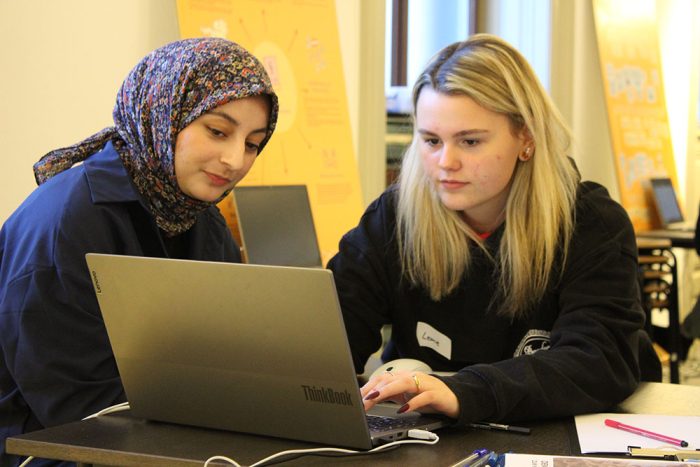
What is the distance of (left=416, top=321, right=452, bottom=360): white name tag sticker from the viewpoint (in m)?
1.91

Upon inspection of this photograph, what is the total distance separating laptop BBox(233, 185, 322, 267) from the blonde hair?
1254 millimetres

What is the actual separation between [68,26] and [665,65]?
522 cm

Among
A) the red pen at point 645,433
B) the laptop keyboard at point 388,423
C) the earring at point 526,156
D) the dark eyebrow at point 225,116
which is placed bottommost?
the red pen at point 645,433

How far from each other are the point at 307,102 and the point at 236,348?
2.47 metres

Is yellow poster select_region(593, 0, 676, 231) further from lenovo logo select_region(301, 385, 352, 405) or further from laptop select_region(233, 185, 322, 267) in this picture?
lenovo logo select_region(301, 385, 352, 405)

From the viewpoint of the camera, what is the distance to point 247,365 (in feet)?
4.22

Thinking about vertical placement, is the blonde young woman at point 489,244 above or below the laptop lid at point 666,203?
above

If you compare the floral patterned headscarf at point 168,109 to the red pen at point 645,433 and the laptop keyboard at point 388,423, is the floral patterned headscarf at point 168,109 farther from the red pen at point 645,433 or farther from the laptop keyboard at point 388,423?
the red pen at point 645,433

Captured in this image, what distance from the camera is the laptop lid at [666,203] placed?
19.6 feet

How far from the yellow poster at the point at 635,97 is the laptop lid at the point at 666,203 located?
0.19ft

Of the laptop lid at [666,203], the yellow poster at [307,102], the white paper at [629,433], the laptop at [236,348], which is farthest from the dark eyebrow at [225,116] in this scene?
the laptop lid at [666,203]

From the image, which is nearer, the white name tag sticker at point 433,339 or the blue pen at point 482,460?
the blue pen at point 482,460

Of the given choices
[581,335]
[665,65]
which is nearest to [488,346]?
[581,335]

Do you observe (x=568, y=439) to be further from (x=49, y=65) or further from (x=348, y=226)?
Result: (x=348, y=226)
